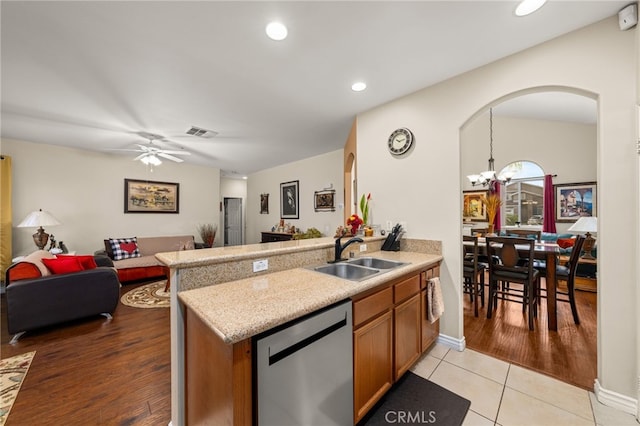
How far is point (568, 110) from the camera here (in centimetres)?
430

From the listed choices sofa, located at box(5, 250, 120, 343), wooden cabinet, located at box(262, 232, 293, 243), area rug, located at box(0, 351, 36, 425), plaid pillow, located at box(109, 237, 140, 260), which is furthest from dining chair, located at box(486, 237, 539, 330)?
plaid pillow, located at box(109, 237, 140, 260)

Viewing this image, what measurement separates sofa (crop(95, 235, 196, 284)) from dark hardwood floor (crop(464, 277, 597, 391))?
4533mm

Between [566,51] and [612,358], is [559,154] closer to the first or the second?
[566,51]

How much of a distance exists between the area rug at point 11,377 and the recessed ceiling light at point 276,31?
3.10 meters

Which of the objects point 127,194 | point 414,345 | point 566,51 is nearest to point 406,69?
point 566,51

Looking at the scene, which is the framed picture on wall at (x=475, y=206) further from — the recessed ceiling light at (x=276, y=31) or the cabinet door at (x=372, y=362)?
the recessed ceiling light at (x=276, y=31)

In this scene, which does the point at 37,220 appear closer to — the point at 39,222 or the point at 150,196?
the point at 39,222

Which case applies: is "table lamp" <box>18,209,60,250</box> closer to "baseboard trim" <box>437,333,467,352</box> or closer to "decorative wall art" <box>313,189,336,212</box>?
"decorative wall art" <box>313,189,336,212</box>

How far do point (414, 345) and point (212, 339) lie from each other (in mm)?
1632

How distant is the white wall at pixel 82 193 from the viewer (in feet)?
13.8

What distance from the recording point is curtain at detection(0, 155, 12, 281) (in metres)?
3.87

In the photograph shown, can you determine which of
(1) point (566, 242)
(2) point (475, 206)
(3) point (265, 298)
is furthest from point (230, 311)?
(2) point (475, 206)

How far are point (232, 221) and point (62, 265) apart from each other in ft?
17.2

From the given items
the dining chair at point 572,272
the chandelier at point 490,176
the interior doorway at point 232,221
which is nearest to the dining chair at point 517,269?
the dining chair at point 572,272
